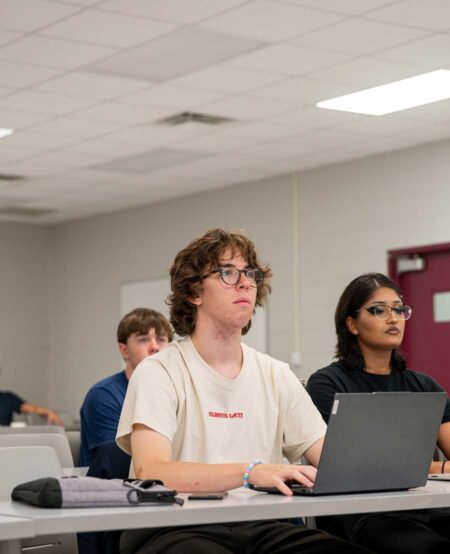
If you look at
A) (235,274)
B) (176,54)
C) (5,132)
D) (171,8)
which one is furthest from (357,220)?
(235,274)

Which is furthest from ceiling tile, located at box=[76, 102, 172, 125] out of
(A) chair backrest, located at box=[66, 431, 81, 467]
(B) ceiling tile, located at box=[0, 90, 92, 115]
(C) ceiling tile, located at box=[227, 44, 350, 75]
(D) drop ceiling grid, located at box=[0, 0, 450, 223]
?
(A) chair backrest, located at box=[66, 431, 81, 467]

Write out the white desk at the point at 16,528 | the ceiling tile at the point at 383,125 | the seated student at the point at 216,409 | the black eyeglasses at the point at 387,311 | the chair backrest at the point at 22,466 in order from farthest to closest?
the ceiling tile at the point at 383,125 → the black eyeglasses at the point at 387,311 → the chair backrest at the point at 22,466 → the seated student at the point at 216,409 → the white desk at the point at 16,528

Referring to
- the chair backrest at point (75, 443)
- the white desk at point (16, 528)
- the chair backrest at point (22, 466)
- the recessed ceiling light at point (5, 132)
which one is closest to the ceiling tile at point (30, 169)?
the recessed ceiling light at point (5, 132)

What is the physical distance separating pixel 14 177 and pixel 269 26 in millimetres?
4431

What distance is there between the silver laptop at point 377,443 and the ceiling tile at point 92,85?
4213 mm

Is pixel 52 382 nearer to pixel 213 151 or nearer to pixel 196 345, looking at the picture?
pixel 213 151

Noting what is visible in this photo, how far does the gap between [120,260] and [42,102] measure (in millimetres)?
4519

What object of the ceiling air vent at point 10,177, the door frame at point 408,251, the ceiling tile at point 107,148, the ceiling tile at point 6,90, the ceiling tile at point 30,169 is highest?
the ceiling tile at point 6,90

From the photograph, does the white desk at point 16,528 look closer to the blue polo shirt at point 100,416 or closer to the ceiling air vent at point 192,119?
the blue polo shirt at point 100,416

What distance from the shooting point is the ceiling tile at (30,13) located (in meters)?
5.16

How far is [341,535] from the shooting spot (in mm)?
3248

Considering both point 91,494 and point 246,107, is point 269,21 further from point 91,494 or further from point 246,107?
point 91,494

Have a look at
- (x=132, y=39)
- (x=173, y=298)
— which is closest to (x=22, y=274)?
(x=132, y=39)

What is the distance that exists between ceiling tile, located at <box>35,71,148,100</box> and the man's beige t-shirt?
368 cm
